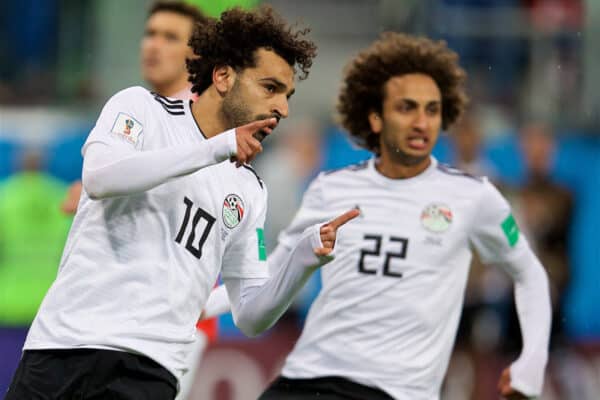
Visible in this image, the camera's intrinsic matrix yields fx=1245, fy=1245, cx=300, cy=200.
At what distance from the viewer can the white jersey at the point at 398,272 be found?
18.9 feet

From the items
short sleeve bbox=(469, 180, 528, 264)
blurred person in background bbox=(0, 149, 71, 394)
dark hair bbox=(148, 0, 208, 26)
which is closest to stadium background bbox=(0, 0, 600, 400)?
blurred person in background bbox=(0, 149, 71, 394)

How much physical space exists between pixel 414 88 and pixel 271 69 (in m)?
1.71

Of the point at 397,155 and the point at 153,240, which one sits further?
the point at 397,155

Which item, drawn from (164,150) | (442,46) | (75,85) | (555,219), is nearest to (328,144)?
(555,219)

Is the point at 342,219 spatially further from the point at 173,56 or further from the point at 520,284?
the point at 173,56

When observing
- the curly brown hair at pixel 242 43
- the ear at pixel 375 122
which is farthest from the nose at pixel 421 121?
the curly brown hair at pixel 242 43

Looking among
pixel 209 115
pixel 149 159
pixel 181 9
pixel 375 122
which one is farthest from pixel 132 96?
pixel 181 9

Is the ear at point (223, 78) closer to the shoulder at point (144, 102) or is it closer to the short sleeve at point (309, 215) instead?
the shoulder at point (144, 102)

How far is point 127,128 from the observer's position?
4480 millimetres

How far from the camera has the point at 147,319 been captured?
14.6ft

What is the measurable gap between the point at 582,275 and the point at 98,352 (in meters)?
6.97

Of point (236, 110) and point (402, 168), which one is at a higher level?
point (236, 110)

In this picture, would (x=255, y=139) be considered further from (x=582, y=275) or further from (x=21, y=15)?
(x=21, y=15)

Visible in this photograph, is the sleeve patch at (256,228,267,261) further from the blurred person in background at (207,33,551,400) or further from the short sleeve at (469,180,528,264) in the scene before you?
the short sleeve at (469,180,528,264)
